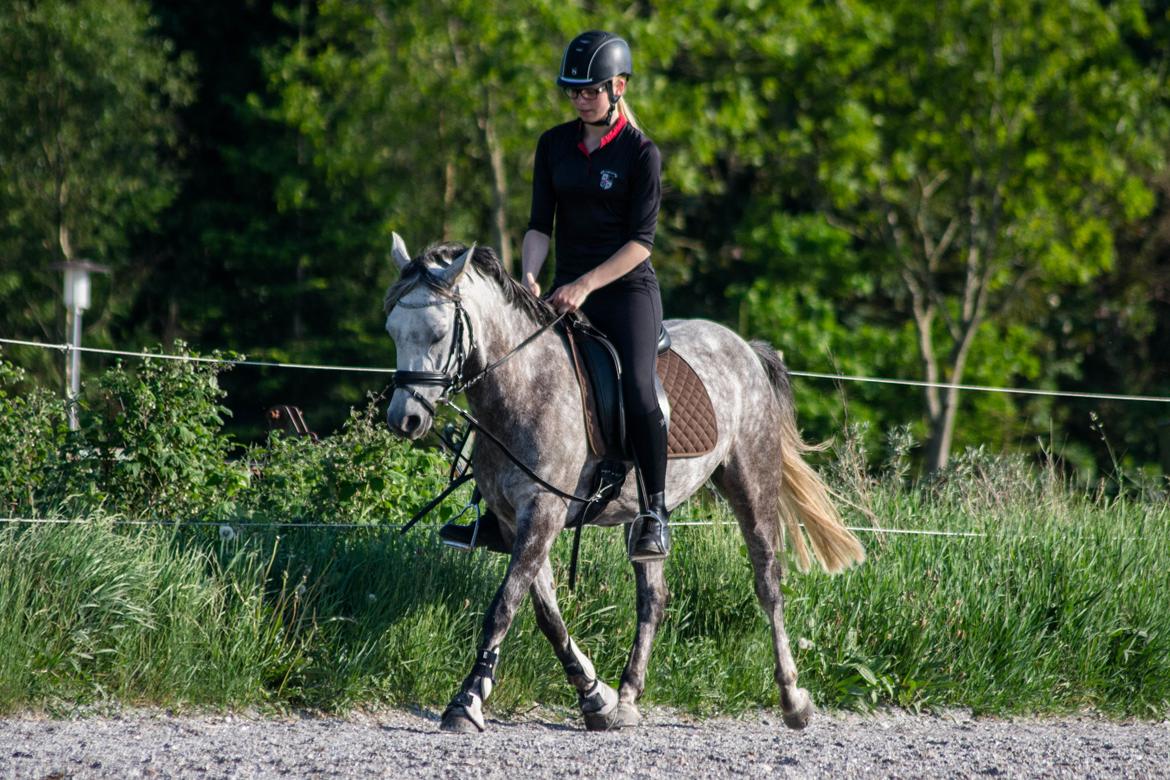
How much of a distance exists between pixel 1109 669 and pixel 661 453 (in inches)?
119

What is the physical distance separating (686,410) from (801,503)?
116 cm

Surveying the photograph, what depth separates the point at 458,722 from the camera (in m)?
6.00

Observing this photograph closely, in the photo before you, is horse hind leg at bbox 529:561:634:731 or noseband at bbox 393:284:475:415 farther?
horse hind leg at bbox 529:561:634:731

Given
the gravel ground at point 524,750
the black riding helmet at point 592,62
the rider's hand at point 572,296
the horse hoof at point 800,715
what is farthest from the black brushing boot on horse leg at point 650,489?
the black riding helmet at point 592,62

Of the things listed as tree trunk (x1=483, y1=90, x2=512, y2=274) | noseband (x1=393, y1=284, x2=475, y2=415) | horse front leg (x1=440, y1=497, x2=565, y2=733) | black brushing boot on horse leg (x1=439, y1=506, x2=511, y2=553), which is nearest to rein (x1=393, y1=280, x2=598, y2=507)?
noseband (x1=393, y1=284, x2=475, y2=415)

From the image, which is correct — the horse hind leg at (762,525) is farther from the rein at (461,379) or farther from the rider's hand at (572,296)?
the rider's hand at (572,296)

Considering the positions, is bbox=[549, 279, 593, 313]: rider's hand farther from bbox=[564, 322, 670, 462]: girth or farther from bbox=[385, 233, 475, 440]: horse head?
bbox=[385, 233, 475, 440]: horse head

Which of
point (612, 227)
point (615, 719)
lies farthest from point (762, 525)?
point (612, 227)

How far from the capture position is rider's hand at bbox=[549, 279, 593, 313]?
6312 millimetres

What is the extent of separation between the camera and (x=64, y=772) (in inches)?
198

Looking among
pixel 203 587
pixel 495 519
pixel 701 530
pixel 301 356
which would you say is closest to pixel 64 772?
pixel 203 587

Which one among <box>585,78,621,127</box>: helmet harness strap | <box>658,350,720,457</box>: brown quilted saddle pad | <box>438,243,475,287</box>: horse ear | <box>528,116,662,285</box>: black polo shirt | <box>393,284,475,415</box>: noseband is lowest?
<box>658,350,720,457</box>: brown quilted saddle pad

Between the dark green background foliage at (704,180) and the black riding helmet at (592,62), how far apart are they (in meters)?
20.5

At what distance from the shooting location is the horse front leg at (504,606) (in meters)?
6.02
